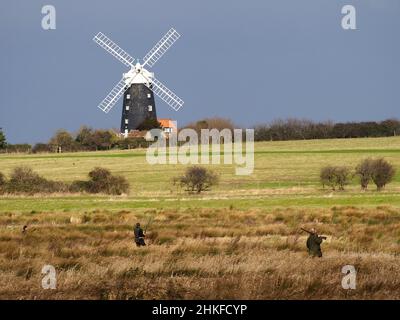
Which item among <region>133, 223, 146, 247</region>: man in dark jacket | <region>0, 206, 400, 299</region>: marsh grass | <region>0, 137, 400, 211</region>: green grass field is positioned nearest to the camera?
<region>0, 206, 400, 299</region>: marsh grass

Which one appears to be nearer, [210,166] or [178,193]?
[178,193]

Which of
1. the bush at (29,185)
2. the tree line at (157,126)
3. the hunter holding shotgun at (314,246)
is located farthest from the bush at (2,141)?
the hunter holding shotgun at (314,246)

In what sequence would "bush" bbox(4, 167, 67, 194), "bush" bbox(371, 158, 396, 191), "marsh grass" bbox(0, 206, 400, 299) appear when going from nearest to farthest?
"marsh grass" bbox(0, 206, 400, 299) → "bush" bbox(371, 158, 396, 191) → "bush" bbox(4, 167, 67, 194)

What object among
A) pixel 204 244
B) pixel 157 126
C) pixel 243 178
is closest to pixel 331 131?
pixel 157 126

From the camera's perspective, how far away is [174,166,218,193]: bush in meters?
56.9

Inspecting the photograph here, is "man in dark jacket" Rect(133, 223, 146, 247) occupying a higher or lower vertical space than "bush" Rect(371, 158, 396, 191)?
lower

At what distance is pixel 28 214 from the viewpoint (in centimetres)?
3762

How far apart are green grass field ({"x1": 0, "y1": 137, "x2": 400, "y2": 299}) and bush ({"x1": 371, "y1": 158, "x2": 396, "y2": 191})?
1.19m

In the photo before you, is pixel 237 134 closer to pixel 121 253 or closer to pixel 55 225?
pixel 55 225

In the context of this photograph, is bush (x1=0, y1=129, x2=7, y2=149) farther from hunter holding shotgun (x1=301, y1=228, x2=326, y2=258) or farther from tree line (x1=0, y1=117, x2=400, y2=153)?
hunter holding shotgun (x1=301, y1=228, x2=326, y2=258)

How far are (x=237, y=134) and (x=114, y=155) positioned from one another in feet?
49.9

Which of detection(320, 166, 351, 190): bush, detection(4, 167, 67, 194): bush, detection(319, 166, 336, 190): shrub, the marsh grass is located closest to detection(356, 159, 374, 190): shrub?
detection(320, 166, 351, 190): bush
